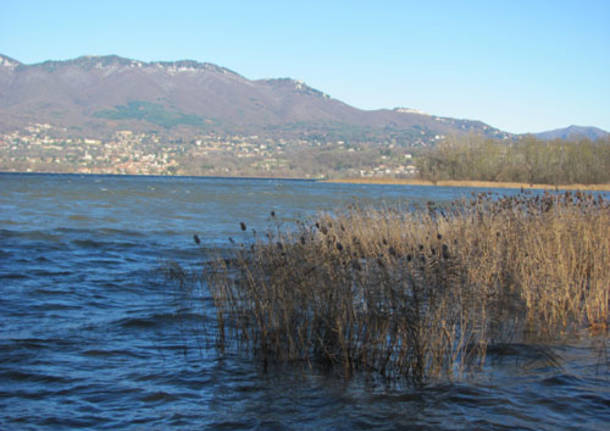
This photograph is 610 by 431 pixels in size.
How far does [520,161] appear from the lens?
93875 millimetres

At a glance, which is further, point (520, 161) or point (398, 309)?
point (520, 161)

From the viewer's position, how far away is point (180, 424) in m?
4.88

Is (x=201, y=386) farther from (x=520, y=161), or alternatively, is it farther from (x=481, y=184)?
(x=520, y=161)

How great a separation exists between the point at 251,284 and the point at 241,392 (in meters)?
1.61

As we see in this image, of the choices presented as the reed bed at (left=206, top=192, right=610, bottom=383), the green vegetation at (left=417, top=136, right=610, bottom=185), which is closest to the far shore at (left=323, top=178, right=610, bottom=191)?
the green vegetation at (left=417, top=136, right=610, bottom=185)

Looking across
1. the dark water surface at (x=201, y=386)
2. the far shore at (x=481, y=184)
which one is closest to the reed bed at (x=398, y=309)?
the dark water surface at (x=201, y=386)

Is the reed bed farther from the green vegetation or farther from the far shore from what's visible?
the green vegetation

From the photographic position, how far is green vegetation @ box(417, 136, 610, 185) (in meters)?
86.9

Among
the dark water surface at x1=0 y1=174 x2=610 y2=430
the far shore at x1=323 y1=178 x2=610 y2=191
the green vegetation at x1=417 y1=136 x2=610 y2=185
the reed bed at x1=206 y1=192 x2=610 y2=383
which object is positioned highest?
the green vegetation at x1=417 y1=136 x2=610 y2=185

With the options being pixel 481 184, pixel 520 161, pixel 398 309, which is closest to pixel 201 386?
pixel 398 309

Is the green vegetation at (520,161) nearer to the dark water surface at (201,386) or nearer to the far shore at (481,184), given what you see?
the far shore at (481,184)

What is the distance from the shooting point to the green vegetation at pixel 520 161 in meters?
86.9

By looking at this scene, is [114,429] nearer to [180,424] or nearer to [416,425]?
[180,424]

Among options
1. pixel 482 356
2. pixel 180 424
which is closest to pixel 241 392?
pixel 180 424
